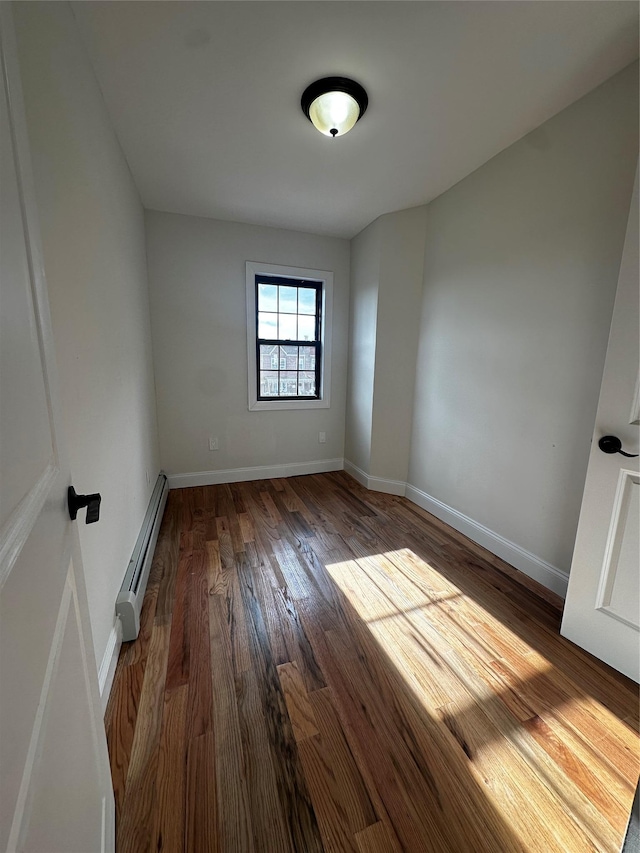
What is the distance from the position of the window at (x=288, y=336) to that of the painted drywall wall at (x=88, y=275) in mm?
1288

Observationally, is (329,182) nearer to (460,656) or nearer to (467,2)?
(467,2)

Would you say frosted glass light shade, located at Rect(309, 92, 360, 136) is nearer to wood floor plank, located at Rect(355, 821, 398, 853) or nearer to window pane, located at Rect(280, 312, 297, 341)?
window pane, located at Rect(280, 312, 297, 341)

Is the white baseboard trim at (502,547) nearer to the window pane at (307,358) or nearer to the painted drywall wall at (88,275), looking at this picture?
the window pane at (307,358)

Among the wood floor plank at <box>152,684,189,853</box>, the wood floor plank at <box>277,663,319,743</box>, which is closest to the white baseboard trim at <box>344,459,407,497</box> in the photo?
the wood floor plank at <box>277,663,319,743</box>

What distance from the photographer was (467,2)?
1182 millimetres

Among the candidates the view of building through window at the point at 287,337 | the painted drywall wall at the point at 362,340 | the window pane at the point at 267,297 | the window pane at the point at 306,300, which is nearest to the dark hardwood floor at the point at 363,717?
the painted drywall wall at the point at 362,340

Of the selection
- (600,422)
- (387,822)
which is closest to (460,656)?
(387,822)

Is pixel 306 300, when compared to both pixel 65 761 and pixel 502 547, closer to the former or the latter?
pixel 502 547

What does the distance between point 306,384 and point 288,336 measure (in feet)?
1.78

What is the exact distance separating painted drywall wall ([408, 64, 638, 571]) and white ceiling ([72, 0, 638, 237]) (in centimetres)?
20

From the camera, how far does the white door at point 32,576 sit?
0.41 m

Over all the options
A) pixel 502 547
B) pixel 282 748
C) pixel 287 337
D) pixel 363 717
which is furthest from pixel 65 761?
pixel 287 337

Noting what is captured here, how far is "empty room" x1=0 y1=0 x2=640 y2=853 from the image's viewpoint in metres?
0.72

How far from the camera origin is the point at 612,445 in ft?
4.41
